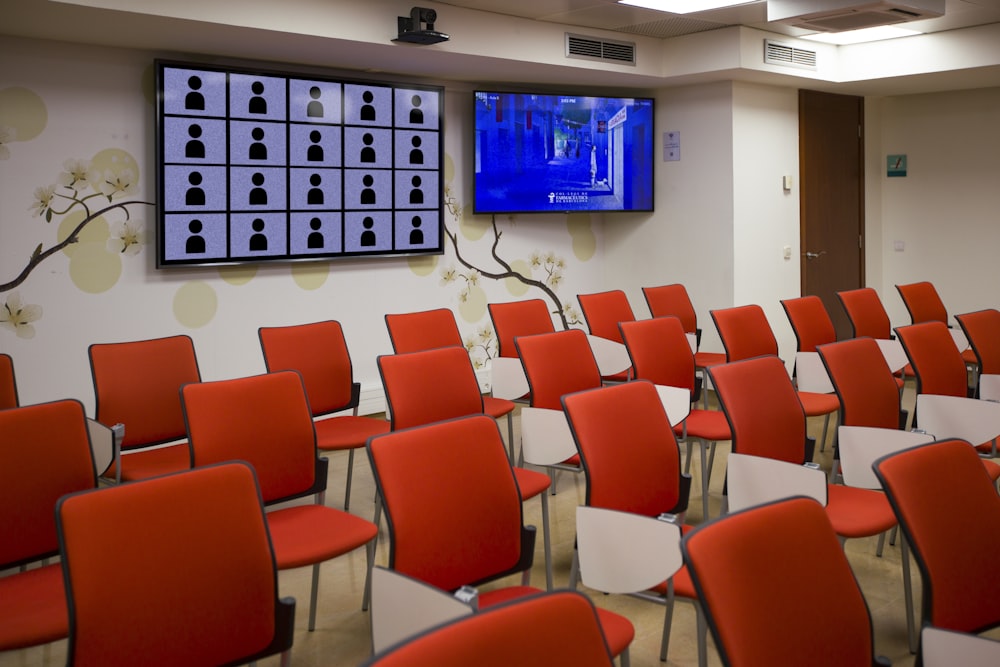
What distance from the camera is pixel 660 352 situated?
16.9 feet

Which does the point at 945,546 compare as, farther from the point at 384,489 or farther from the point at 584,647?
the point at 384,489

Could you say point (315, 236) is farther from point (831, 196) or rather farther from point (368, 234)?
point (831, 196)

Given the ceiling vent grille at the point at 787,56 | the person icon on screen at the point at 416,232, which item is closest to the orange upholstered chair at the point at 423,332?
the person icon on screen at the point at 416,232

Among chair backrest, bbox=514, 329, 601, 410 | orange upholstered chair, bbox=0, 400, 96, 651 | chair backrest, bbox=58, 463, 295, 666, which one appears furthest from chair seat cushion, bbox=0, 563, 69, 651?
chair backrest, bbox=514, 329, 601, 410

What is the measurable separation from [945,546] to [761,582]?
750 mm

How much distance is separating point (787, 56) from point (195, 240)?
475 cm

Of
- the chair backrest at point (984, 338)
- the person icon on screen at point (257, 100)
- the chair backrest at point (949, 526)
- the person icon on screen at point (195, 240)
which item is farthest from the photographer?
the person icon on screen at point (257, 100)

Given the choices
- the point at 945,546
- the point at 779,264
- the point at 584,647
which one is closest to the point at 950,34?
the point at 779,264

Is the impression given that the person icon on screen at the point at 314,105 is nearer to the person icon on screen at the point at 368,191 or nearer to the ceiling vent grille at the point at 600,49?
the person icon on screen at the point at 368,191

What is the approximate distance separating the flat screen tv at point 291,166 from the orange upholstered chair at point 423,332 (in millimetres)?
1458

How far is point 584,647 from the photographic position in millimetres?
1714

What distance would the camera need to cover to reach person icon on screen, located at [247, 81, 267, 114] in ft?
20.7

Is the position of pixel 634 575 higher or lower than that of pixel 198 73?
lower

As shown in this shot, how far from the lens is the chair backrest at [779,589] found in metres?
1.96
